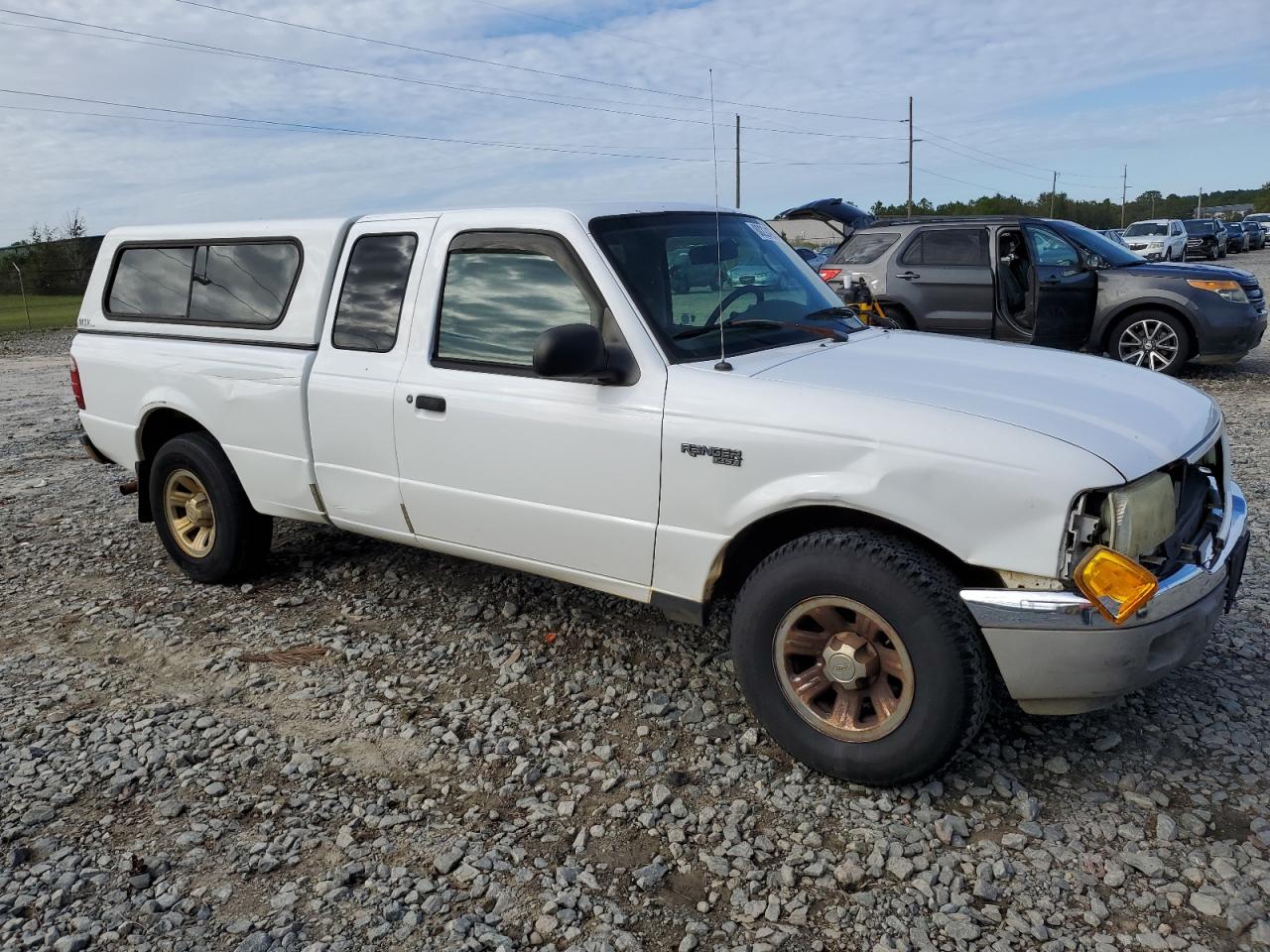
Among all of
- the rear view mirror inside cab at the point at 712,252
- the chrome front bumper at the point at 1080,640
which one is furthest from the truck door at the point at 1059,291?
the chrome front bumper at the point at 1080,640

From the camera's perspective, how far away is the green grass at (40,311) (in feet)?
88.6

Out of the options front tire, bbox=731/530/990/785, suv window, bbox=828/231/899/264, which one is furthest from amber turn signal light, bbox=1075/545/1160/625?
suv window, bbox=828/231/899/264

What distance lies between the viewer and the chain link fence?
29.5 meters

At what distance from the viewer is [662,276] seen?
155 inches

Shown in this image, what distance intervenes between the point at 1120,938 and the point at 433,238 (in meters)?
3.55

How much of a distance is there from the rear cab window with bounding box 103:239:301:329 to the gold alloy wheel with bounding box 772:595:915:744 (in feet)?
9.95

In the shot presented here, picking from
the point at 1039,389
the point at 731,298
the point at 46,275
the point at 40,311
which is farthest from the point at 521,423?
the point at 46,275

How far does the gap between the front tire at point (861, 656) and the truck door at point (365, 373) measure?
1874mm

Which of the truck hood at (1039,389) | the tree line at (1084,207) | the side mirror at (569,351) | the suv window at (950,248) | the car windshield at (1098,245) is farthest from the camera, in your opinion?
the tree line at (1084,207)

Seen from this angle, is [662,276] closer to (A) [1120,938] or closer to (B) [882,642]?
(B) [882,642]

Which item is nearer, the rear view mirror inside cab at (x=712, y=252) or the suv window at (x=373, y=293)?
the rear view mirror inside cab at (x=712, y=252)

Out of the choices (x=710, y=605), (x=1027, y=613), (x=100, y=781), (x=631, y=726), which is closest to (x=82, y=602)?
(x=100, y=781)

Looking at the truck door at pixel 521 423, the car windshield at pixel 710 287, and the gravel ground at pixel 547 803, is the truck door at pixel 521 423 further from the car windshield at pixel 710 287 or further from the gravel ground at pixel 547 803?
the gravel ground at pixel 547 803

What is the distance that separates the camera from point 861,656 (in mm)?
3232
